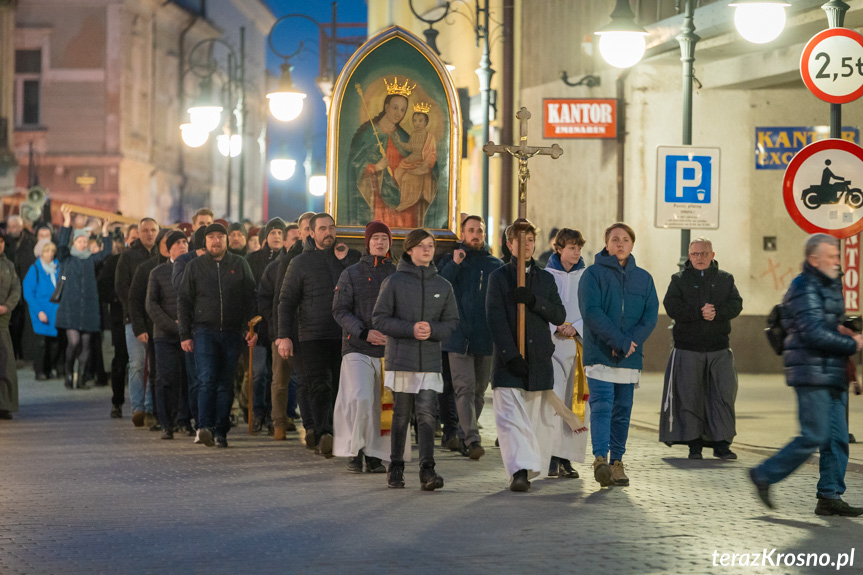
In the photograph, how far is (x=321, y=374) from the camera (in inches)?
510

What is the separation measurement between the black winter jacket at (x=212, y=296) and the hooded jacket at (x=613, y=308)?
3840 mm

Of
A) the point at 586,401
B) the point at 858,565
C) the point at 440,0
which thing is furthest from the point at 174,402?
the point at 440,0

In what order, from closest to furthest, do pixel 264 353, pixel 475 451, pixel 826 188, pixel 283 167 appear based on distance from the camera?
pixel 475 451 → pixel 826 188 → pixel 264 353 → pixel 283 167

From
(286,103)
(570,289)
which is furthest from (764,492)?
(286,103)

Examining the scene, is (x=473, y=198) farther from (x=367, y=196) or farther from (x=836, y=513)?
(x=836, y=513)

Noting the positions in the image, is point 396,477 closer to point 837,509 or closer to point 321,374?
point 321,374

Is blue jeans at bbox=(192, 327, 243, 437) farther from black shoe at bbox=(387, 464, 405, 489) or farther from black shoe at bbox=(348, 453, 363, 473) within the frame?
black shoe at bbox=(387, 464, 405, 489)

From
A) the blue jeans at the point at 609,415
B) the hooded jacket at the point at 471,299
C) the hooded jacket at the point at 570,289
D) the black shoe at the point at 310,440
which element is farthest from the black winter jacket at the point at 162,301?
the blue jeans at the point at 609,415

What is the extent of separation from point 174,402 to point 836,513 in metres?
7.13

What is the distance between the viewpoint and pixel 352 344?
12.0 metres

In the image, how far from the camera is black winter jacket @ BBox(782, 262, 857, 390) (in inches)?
371

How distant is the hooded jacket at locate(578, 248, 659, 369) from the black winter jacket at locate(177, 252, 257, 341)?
151 inches

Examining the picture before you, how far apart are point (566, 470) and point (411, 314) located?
191 centimetres

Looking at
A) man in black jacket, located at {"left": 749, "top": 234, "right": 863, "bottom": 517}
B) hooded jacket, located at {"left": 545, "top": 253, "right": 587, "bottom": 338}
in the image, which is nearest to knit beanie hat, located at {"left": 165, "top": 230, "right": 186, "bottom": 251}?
hooded jacket, located at {"left": 545, "top": 253, "right": 587, "bottom": 338}
